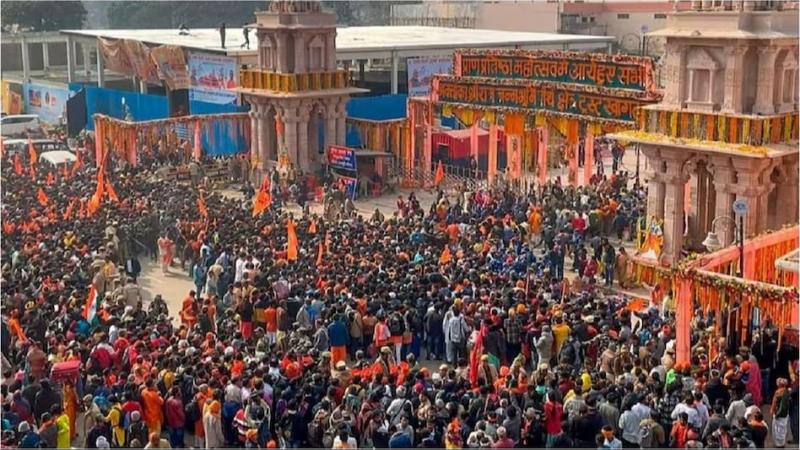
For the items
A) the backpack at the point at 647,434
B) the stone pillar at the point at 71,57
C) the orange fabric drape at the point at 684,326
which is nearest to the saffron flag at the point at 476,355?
the orange fabric drape at the point at 684,326

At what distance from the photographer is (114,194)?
Result: 29781 millimetres

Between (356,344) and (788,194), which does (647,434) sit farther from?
(788,194)

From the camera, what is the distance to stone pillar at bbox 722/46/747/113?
22.6 m

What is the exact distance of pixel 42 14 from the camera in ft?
247

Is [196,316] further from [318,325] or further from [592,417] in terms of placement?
[592,417]

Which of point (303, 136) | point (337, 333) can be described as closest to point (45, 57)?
point (303, 136)

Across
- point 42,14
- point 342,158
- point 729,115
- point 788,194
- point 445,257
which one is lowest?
point 445,257

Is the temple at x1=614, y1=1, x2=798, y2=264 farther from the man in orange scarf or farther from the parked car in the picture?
the parked car

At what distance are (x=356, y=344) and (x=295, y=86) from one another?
1967 centimetres

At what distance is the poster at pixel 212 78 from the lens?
43.3 meters

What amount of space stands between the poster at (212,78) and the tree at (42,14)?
33.6 m

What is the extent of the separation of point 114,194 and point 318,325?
13003 mm

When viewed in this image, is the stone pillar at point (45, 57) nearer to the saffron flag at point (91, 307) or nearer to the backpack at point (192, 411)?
the saffron flag at point (91, 307)

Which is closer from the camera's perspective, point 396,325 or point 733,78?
point 396,325
